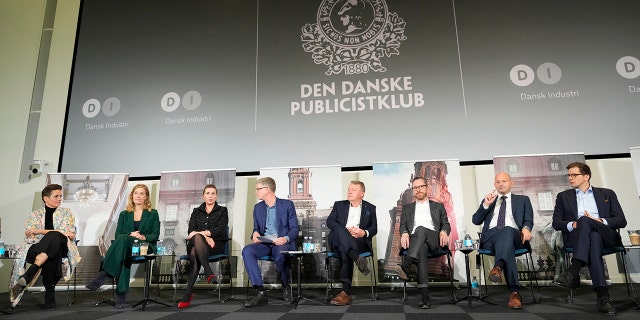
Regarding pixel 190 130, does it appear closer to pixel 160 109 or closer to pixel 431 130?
pixel 160 109

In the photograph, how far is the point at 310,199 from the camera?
503 cm

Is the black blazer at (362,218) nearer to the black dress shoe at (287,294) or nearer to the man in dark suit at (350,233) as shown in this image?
the man in dark suit at (350,233)

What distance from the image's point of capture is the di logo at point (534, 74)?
5.11 metres

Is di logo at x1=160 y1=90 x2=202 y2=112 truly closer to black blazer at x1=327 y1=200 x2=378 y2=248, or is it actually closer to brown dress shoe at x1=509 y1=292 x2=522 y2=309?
black blazer at x1=327 y1=200 x2=378 y2=248

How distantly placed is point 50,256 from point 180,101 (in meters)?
2.79

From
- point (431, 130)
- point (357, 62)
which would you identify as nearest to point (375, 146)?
point (431, 130)

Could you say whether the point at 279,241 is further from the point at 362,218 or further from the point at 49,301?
the point at 49,301

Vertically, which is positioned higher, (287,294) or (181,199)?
(181,199)

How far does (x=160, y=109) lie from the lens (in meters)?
5.83

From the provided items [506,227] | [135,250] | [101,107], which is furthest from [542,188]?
[101,107]

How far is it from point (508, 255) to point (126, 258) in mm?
3297

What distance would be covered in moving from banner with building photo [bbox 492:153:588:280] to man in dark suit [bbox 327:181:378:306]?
1802 millimetres

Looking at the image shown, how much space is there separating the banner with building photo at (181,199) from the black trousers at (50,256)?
1.40m

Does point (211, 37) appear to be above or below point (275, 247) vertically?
above
